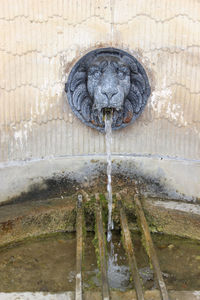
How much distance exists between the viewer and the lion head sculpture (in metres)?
2.54

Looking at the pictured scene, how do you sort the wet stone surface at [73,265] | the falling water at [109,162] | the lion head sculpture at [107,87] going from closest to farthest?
the wet stone surface at [73,265], the lion head sculpture at [107,87], the falling water at [109,162]

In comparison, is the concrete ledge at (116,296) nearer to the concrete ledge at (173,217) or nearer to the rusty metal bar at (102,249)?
the rusty metal bar at (102,249)

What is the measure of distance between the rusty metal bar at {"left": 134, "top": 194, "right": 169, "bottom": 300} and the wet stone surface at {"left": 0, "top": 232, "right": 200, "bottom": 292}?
20 cm

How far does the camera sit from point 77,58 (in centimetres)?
271

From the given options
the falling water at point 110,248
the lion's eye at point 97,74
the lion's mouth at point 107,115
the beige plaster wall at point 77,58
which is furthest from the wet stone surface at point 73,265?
the lion's eye at point 97,74

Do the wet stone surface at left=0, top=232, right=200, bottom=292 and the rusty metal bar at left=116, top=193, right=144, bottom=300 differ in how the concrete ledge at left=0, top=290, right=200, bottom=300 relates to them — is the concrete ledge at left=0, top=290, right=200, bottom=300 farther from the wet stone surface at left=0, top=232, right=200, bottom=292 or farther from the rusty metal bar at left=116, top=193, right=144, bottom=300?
the wet stone surface at left=0, top=232, right=200, bottom=292

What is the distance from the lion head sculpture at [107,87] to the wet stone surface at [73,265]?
2.82 ft

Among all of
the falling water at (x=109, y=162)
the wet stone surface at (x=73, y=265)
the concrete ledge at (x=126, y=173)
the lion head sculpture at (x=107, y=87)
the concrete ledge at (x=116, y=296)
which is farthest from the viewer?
the concrete ledge at (x=126, y=173)

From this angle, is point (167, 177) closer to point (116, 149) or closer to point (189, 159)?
point (189, 159)

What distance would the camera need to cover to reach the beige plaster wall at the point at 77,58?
2623mm

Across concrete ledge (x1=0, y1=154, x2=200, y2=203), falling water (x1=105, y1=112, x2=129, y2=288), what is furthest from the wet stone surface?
concrete ledge (x1=0, y1=154, x2=200, y2=203)

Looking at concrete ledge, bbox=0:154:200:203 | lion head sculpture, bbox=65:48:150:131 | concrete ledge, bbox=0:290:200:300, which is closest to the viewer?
concrete ledge, bbox=0:290:200:300

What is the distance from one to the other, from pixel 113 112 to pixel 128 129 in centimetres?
23

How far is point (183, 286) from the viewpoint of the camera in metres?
2.20
